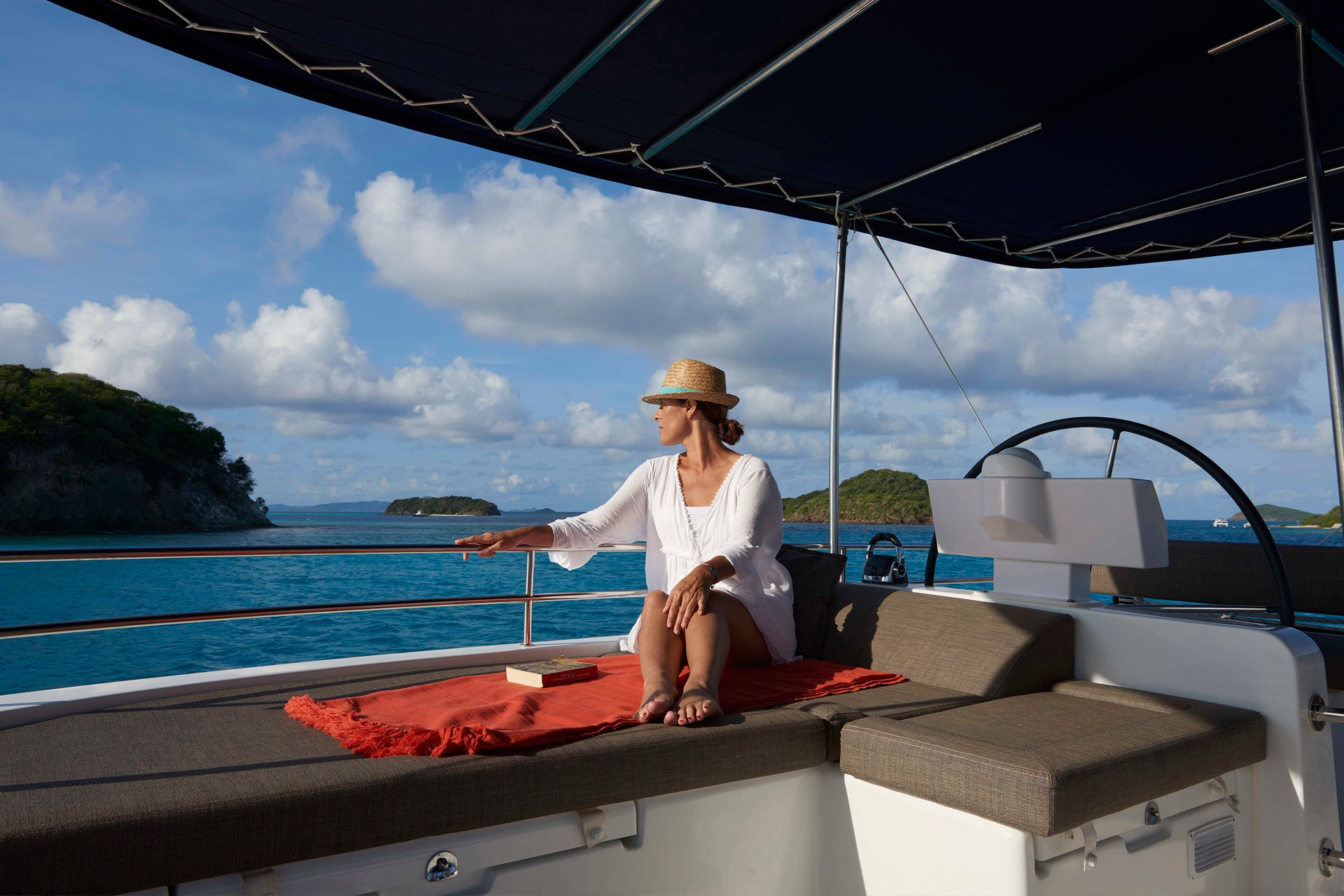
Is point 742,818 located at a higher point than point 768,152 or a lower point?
lower

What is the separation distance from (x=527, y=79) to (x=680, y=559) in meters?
1.56

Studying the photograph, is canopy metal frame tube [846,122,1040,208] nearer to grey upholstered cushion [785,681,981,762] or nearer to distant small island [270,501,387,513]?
grey upholstered cushion [785,681,981,762]

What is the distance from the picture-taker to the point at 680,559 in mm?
2500

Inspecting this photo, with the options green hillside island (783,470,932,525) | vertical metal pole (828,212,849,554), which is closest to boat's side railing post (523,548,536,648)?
vertical metal pole (828,212,849,554)

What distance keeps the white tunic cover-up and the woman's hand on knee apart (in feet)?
A: 0.61

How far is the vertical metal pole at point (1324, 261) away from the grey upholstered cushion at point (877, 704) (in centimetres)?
122

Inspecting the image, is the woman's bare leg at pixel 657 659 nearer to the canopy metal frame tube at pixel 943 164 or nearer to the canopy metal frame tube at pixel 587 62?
the canopy metal frame tube at pixel 587 62

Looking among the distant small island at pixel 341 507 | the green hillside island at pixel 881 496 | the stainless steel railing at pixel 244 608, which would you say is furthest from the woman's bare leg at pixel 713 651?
the distant small island at pixel 341 507

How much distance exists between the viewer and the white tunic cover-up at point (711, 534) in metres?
2.31

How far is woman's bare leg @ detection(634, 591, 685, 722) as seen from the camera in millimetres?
1695

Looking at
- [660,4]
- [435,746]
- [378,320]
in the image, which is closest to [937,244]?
[660,4]

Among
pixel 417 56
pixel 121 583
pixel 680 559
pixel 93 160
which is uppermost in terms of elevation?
pixel 93 160

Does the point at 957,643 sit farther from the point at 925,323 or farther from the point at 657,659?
the point at 925,323

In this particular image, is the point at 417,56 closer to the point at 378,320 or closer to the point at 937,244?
the point at 937,244
